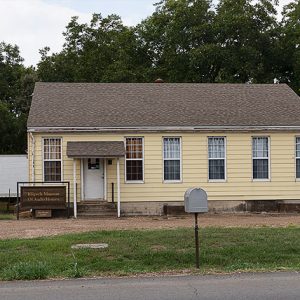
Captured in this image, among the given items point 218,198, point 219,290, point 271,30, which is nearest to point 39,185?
point 218,198

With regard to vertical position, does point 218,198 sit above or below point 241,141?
below

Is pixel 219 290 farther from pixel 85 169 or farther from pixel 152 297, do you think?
pixel 85 169

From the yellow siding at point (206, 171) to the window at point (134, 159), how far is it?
21 cm

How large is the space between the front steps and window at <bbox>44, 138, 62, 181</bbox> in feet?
4.89

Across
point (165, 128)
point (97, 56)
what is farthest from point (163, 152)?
point (97, 56)

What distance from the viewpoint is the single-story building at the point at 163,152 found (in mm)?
24094

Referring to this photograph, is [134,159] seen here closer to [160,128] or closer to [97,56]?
[160,128]

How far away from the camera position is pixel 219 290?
979 centimetres

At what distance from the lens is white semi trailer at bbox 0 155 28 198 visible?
3516 centimetres

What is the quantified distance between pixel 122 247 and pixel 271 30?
31.1 meters

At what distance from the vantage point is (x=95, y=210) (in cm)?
2383

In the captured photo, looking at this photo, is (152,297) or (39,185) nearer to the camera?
(152,297)

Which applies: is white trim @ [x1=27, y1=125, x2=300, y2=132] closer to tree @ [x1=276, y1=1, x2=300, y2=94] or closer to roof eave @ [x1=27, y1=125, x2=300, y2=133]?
roof eave @ [x1=27, y1=125, x2=300, y2=133]

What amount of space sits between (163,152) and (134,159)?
121 cm
